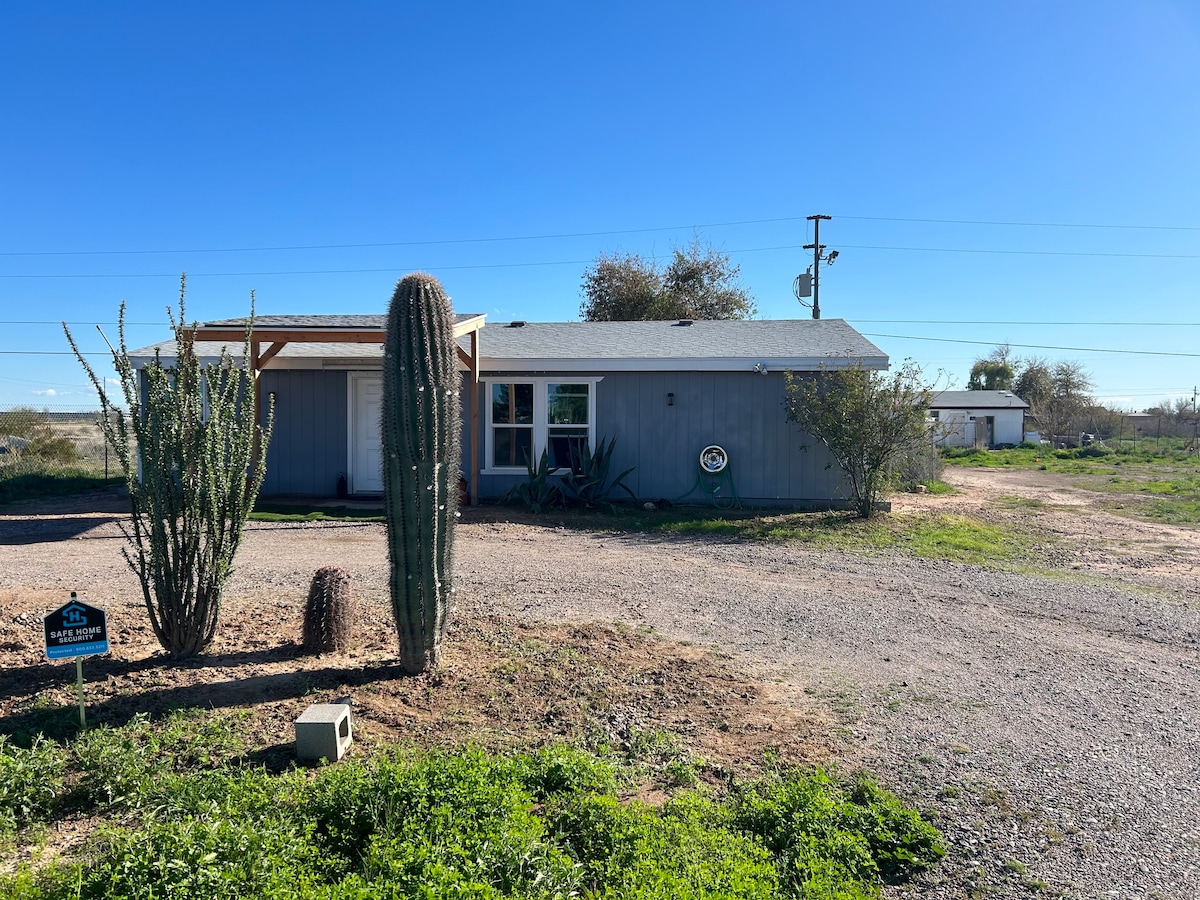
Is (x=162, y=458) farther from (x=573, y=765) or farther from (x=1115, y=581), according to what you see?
(x=1115, y=581)

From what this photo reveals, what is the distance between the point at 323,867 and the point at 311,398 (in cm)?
1133

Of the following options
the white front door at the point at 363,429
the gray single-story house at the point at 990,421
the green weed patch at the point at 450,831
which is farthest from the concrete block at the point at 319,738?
the gray single-story house at the point at 990,421

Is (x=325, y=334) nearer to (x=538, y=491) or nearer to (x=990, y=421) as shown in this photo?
(x=538, y=491)

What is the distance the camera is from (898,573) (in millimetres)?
8195

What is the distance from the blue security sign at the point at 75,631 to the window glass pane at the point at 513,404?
9047 millimetres

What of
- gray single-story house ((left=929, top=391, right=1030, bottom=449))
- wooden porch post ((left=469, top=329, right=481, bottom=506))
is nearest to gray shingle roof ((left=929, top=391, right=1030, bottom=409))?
gray single-story house ((left=929, top=391, right=1030, bottom=449))

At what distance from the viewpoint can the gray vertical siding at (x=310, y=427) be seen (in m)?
13.1

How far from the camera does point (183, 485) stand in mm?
4605

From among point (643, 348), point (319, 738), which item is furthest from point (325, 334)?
point (319, 738)

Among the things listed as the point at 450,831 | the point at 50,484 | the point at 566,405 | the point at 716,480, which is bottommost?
the point at 450,831

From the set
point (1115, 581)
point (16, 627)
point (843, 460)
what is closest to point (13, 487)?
point (16, 627)

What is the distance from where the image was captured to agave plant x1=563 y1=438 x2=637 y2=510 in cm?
1214

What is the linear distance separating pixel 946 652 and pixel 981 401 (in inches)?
1680

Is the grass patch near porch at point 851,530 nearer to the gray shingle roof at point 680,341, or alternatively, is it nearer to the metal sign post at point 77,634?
the gray shingle roof at point 680,341
